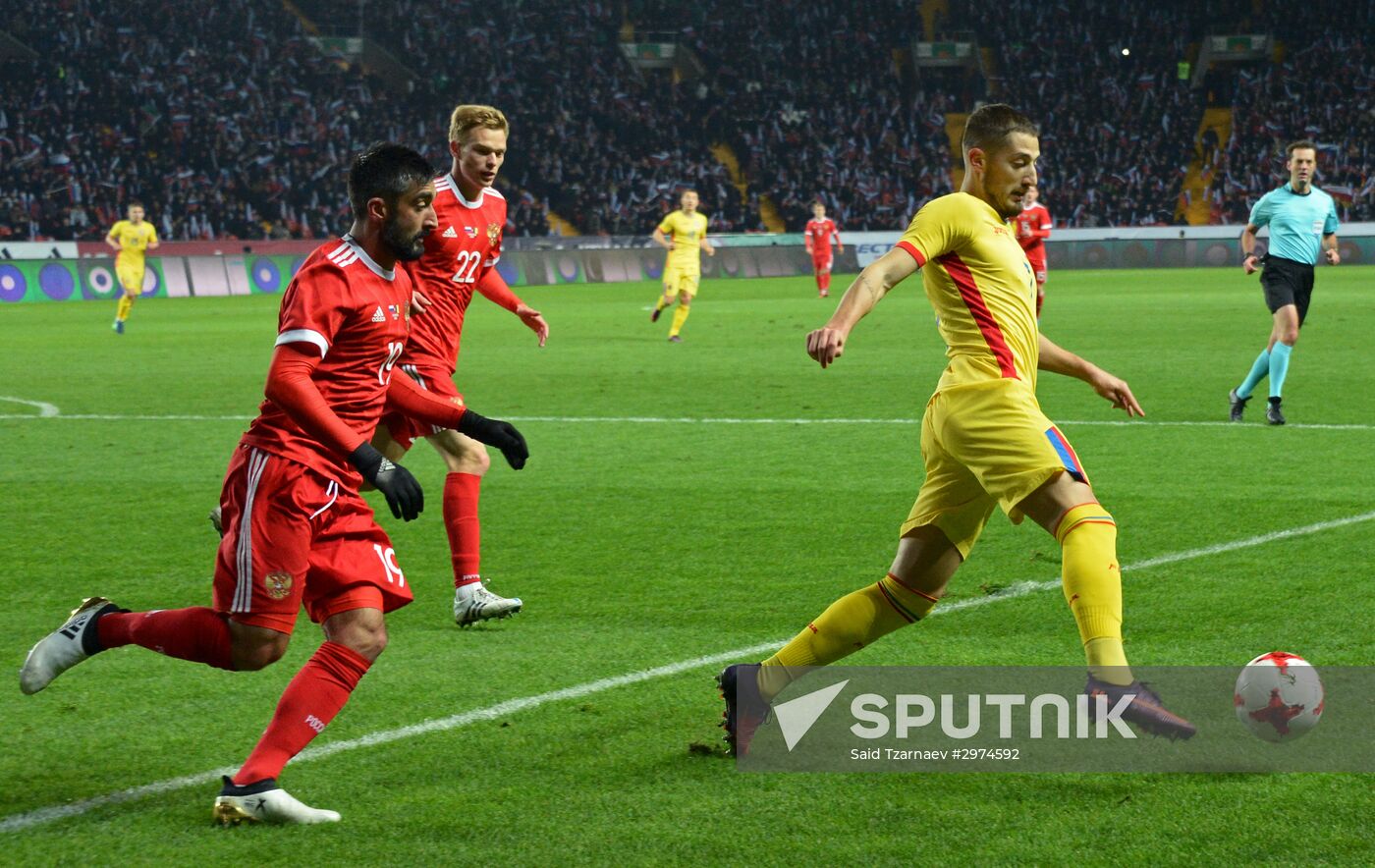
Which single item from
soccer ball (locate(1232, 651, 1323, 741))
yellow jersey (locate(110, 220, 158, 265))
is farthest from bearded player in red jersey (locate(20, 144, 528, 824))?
yellow jersey (locate(110, 220, 158, 265))

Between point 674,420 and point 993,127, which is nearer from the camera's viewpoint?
point 993,127

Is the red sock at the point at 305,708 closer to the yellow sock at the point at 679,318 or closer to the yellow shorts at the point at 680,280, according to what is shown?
the yellow sock at the point at 679,318

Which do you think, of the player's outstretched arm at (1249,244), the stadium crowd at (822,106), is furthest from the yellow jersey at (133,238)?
the stadium crowd at (822,106)

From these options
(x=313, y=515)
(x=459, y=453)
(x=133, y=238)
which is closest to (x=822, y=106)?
(x=133, y=238)

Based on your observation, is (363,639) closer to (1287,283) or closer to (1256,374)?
(1256,374)

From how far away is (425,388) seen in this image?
6.38 meters

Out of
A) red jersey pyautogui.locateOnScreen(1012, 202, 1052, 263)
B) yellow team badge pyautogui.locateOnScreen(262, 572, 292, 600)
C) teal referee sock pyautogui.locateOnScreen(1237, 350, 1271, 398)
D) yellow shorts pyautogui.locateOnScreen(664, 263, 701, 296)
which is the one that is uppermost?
yellow team badge pyautogui.locateOnScreen(262, 572, 292, 600)

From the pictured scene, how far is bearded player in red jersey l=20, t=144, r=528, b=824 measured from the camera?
3902 millimetres

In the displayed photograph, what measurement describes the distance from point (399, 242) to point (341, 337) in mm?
295

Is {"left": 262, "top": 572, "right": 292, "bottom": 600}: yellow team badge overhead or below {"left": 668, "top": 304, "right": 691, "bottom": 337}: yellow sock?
overhead

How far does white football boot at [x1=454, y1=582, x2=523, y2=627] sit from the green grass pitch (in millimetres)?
56

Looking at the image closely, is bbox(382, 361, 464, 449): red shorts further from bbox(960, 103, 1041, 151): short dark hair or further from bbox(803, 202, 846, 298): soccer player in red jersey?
bbox(803, 202, 846, 298): soccer player in red jersey

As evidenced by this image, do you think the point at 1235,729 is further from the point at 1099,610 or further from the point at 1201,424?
the point at 1201,424

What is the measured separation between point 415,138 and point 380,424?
44.0 metres
